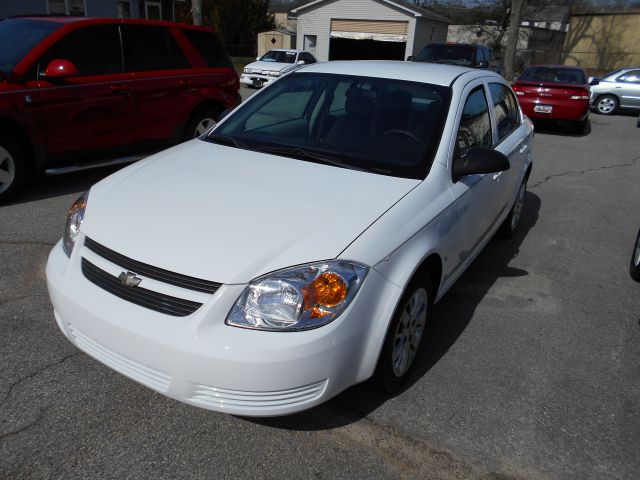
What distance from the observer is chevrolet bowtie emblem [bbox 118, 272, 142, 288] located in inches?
92.9

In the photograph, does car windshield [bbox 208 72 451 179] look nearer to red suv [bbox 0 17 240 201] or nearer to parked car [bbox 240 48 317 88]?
red suv [bbox 0 17 240 201]

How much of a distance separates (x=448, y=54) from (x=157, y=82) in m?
11.0

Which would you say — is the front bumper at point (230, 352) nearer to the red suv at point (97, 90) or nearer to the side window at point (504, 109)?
the side window at point (504, 109)

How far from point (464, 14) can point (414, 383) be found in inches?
1949

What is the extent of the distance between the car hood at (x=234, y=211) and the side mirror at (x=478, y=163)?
38 centimetres

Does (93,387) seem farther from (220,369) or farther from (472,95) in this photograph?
(472,95)

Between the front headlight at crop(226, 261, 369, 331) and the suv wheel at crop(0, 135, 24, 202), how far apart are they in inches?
168

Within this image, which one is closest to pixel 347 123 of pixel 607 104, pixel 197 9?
pixel 607 104

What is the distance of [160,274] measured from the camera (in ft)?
7.64

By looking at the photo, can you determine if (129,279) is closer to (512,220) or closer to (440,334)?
(440,334)

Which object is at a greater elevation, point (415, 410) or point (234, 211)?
point (234, 211)

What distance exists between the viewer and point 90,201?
2904mm

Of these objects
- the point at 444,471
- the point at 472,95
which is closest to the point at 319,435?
the point at 444,471

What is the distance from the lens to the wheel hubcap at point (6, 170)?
5.34 meters
